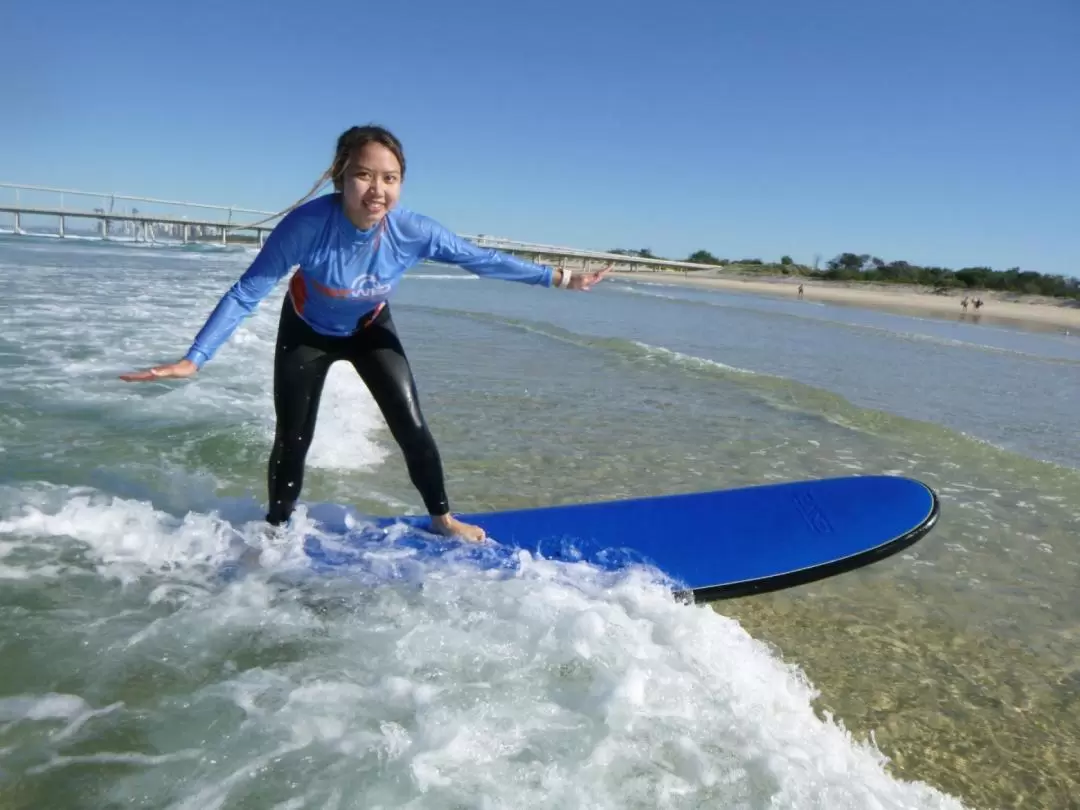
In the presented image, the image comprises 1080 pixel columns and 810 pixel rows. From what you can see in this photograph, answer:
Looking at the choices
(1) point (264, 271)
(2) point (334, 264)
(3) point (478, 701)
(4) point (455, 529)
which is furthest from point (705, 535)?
(1) point (264, 271)

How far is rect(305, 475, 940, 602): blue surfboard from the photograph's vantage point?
3.40 meters

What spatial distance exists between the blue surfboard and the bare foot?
0.06m

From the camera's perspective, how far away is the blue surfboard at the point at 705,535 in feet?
11.1

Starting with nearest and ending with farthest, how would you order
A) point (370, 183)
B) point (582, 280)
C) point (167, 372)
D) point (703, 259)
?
1. point (167, 372)
2. point (370, 183)
3. point (582, 280)
4. point (703, 259)

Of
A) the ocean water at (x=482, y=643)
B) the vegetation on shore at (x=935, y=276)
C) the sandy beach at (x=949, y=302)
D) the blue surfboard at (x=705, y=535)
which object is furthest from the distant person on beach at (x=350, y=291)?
the vegetation on shore at (x=935, y=276)

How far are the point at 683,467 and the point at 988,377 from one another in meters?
10.3

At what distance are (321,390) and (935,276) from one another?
68.1 meters

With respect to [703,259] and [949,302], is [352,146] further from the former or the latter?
[703,259]

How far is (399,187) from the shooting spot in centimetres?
308

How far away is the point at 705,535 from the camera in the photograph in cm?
362

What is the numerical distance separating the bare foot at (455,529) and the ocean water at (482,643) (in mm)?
292

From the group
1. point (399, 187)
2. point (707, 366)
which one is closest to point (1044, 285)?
point (707, 366)

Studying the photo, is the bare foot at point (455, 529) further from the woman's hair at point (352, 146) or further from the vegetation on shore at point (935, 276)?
the vegetation on shore at point (935, 276)

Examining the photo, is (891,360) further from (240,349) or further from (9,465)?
Answer: (9,465)
